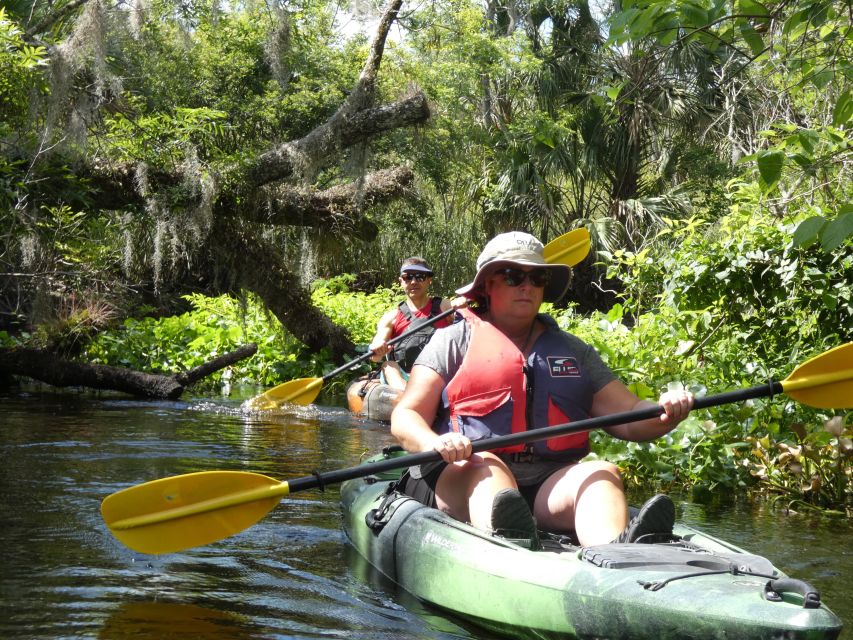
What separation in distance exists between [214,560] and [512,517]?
1638 millimetres

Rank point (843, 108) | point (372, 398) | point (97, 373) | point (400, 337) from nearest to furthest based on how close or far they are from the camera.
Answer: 1. point (843, 108)
2. point (400, 337)
3. point (372, 398)
4. point (97, 373)

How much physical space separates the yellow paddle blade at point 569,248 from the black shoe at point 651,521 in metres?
2.97

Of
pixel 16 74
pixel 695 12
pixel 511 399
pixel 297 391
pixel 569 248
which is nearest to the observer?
pixel 511 399

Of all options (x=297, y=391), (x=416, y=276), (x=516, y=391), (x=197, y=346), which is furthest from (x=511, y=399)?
(x=197, y=346)

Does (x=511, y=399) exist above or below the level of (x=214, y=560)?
above

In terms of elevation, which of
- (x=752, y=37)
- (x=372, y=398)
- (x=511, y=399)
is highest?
(x=752, y=37)

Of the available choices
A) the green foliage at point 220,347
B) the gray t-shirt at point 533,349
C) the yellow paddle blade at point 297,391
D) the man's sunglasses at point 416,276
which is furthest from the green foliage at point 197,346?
the gray t-shirt at point 533,349

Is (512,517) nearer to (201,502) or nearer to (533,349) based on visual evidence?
(533,349)

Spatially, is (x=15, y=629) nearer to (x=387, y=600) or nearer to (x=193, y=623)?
(x=193, y=623)

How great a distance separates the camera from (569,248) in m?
6.22

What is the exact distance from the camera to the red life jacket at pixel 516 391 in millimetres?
3865

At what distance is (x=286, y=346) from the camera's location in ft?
43.5

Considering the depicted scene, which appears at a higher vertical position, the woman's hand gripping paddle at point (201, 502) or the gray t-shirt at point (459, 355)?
the gray t-shirt at point (459, 355)

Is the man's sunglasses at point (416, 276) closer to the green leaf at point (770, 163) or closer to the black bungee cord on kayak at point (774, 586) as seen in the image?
the green leaf at point (770, 163)
